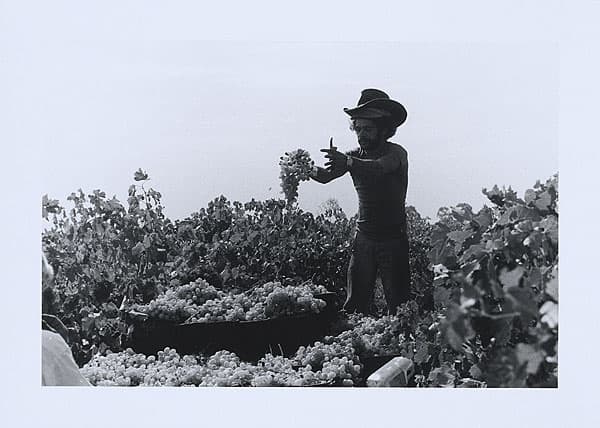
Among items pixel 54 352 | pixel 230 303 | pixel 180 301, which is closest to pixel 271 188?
pixel 230 303

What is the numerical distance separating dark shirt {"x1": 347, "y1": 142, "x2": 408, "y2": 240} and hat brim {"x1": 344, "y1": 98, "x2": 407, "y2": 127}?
0.16m

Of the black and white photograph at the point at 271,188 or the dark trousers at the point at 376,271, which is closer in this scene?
the black and white photograph at the point at 271,188

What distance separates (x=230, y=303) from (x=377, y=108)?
1402mm

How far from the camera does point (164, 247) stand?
207 inches

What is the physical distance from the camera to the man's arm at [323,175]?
512 centimetres

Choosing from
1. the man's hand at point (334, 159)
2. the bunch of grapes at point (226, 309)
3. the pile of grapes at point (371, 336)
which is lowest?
the pile of grapes at point (371, 336)

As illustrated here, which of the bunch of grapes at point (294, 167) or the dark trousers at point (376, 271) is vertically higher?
the bunch of grapes at point (294, 167)

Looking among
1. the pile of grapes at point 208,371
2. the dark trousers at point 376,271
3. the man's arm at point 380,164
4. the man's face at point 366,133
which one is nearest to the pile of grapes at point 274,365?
the pile of grapes at point 208,371

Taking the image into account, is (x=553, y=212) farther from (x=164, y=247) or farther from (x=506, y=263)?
(x=164, y=247)

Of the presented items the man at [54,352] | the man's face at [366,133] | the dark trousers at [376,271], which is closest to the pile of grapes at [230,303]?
the dark trousers at [376,271]

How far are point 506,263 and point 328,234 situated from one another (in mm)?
1220

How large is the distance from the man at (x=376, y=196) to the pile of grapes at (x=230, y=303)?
0.27 m

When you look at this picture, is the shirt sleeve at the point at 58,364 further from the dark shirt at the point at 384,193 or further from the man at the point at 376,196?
the dark shirt at the point at 384,193

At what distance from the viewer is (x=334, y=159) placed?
5.12 meters
